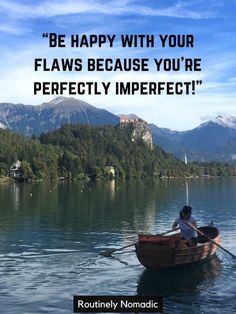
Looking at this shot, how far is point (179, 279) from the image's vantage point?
125ft

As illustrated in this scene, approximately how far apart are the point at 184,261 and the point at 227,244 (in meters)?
17.6

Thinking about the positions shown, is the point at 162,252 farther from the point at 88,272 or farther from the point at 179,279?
the point at 88,272

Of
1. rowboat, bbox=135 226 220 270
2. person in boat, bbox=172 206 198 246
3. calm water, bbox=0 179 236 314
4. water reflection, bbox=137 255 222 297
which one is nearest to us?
calm water, bbox=0 179 236 314

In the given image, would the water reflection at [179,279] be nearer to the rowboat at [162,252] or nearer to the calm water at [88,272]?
the calm water at [88,272]

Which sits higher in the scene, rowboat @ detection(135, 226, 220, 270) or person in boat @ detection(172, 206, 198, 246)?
person in boat @ detection(172, 206, 198, 246)

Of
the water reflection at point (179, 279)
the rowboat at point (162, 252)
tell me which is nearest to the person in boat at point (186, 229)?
the rowboat at point (162, 252)

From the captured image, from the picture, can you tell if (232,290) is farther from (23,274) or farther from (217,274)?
(23,274)

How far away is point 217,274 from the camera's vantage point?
39844 millimetres

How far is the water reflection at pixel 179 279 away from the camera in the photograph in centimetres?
3534

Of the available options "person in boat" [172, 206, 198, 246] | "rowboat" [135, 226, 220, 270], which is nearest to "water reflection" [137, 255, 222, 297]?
"rowboat" [135, 226, 220, 270]

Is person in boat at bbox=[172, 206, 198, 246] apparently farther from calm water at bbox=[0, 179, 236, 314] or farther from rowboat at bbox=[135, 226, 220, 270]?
calm water at bbox=[0, 179, 236, 314]

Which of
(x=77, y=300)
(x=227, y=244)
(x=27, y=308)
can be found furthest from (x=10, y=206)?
→ (x=77, y=300)

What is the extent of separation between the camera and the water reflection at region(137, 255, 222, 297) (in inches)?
1391

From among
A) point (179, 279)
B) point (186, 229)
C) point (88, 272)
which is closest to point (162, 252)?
point (179, 279)
